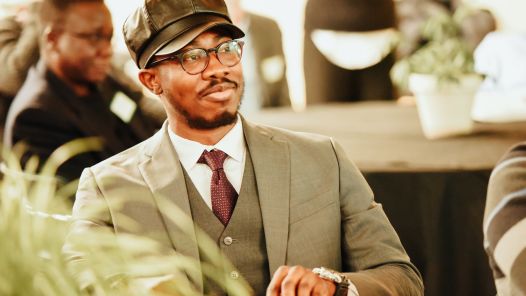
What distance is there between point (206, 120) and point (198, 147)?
7 centimetres

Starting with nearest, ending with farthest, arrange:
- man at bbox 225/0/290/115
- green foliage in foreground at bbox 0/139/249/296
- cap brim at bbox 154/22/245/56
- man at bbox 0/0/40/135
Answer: green foliage in foreground at bbox 0/139/249/296 → cap brim at bbox 154/22/245/56 → man at bbox 0/0/40/135 → man at bbox 225/0/290/115

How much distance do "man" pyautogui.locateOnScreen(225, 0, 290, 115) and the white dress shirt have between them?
241cm

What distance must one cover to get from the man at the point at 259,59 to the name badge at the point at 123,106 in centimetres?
160

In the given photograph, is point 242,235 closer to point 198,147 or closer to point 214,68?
point 198,147

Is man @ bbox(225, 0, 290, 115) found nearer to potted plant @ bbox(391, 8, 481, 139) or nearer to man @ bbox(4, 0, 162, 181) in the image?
potted plant @ bbox(391, 8, 481, 139)

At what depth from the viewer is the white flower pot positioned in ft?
7.78

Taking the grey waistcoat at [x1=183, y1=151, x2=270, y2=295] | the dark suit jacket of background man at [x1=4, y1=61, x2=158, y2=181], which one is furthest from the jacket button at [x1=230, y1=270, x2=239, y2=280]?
the dark suit jacket of background man at [x1=4, y1=61, x2=158, y2=181]

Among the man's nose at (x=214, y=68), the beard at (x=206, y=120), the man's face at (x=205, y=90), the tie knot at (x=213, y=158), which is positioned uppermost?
the man's nose at (x=214, y=68)

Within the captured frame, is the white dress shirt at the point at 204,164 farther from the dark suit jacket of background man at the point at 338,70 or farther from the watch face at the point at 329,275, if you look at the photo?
the dark suit jacket of background man at the point at 338,70

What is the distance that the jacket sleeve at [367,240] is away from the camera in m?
1.37

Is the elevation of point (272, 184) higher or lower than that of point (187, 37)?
lower

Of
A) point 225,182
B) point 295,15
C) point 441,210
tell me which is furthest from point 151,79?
point 295,15

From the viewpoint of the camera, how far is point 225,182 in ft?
4.62

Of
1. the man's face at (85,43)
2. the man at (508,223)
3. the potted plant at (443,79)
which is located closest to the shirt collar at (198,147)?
the man at (508,223)
